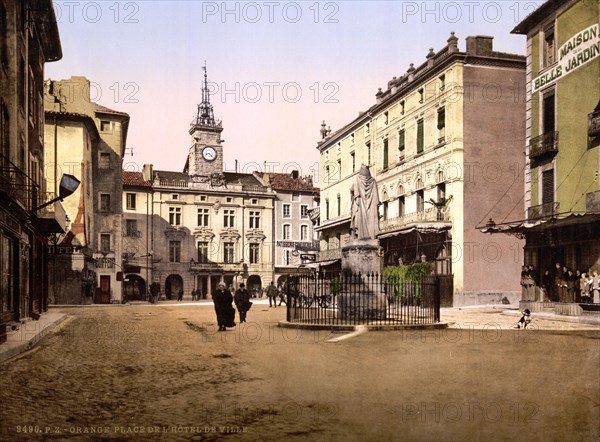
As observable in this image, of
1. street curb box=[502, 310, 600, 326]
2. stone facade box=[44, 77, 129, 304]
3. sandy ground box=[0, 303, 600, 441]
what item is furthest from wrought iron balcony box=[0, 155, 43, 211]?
street curb box=[502, 310, 600, 326]

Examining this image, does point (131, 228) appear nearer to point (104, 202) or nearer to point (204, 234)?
point (204, 234)

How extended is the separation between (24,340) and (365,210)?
949 centimetres

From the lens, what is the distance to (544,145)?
83.4ft

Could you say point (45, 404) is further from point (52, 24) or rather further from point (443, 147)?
point (443, 147)

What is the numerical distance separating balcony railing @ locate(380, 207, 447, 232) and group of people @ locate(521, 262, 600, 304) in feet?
24.8

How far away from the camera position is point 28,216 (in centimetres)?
2036

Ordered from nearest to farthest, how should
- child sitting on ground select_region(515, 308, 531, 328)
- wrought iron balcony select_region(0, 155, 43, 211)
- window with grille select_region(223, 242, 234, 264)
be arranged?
wrought iron balcony select_region(0, 155, 43, 211) → child sitting on ground select_region(515, 308, 531, 328) → window with grille select_region(223, 242, 234, 264)

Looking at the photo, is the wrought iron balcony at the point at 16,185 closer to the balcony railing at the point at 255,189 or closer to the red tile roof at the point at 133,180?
the red tile roof at the point at 133,180

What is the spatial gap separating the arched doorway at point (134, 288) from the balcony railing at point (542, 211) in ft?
132

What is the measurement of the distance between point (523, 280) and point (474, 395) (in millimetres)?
20643

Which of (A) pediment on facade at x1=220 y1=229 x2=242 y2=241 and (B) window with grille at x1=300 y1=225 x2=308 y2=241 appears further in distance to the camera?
(B) window with grille at x1=300 y1=225 x2=308 y2=241

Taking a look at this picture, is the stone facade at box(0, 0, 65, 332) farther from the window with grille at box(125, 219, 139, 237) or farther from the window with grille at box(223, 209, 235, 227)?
the window with grille at box(223, 209, 235, 227)

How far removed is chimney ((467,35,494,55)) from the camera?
32938 millimetres

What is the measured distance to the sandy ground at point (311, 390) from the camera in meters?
6.12
